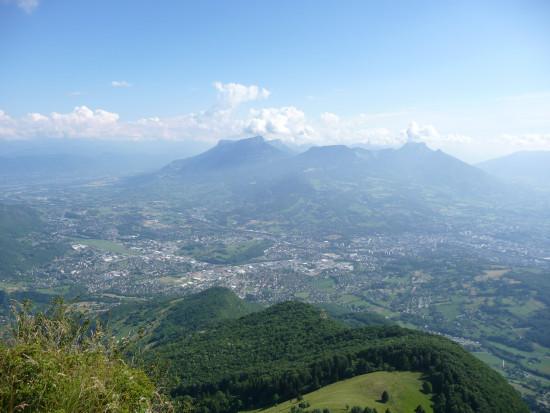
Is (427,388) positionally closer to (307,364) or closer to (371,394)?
(371,394)

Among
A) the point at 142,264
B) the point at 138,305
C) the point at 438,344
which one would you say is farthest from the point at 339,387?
the point at 142,264

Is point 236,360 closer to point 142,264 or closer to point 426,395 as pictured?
point 426,395

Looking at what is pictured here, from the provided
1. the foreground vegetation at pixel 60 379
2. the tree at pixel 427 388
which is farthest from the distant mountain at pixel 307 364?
the foreground vegetation at pixel 60 379

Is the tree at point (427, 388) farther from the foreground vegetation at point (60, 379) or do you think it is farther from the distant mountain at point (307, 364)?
the foreground vegetation at point (60, 379)

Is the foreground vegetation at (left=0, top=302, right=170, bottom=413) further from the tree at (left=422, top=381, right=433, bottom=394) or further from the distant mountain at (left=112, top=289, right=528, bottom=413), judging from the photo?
the tree at (left=422, top=381, right=433, bottom=394)

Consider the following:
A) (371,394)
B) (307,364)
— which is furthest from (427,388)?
(307,364)

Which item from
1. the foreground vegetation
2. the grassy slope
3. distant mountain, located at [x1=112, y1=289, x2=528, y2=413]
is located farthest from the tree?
the foreground vegetation
